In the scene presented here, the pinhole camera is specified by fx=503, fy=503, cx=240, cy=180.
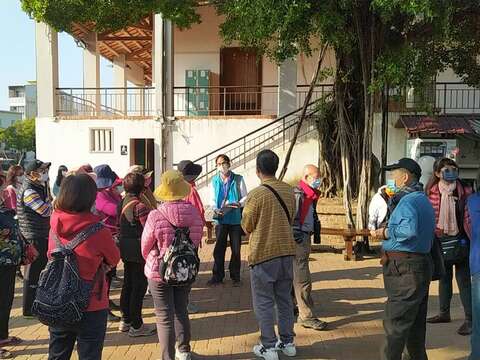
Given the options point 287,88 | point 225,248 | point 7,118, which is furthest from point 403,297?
point 7,118

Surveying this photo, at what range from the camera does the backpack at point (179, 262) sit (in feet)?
13.0

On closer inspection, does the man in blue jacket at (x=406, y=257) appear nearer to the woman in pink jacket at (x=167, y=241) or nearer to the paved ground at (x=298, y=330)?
the paved ground at (x=298, y=330)

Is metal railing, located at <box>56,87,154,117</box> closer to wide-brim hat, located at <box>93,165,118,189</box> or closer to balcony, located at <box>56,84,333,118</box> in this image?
balcony, located at <box>56,84,333,118</box>

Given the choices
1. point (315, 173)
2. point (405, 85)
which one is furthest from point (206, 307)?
point (405, 85)

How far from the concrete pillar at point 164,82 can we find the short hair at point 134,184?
360 inches

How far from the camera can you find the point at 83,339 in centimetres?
329

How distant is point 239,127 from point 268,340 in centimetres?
1002

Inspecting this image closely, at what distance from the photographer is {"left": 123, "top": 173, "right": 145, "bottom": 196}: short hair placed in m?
4.88

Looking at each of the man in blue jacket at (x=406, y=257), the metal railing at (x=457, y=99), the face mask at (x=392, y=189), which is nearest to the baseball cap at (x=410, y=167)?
the man in blue jacket at (x=406, y=257)

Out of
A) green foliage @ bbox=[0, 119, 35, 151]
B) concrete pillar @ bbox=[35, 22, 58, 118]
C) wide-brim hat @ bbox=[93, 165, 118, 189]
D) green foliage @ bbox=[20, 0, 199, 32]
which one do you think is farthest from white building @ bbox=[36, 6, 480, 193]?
green foliage @ bbox=[0, 119, 35, 151]

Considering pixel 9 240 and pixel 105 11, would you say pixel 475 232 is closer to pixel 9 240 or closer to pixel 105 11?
pixel 9 240

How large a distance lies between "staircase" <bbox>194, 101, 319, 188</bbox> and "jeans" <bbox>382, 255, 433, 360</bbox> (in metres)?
9.64

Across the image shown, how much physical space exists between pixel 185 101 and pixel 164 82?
250 cm

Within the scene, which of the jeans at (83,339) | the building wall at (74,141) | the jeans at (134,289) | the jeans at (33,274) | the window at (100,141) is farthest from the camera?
the window at (100,141)
